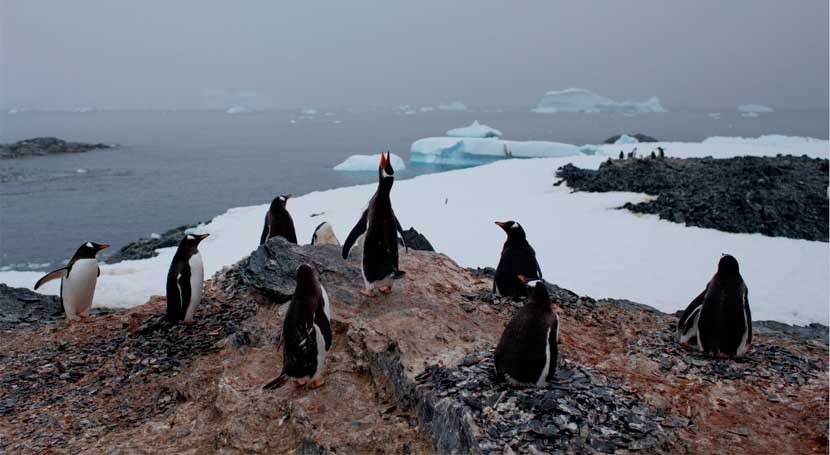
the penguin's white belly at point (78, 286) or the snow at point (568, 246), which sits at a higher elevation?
the penguin's white belly at point (78, 286)

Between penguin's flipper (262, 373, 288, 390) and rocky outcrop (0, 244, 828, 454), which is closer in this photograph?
rocky outcrop (0, 244, 828, 454)

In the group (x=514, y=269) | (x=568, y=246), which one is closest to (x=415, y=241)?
(x=514, y=269)

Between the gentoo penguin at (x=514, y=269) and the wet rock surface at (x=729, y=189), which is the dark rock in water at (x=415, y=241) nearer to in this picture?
the gentoo penguin at (x=514, y=269)

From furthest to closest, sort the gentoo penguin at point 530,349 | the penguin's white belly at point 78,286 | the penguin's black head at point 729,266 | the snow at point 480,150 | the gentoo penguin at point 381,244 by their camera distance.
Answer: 1. the snow at point 480,150
2. the penguin's white belly at point 78,286
3. the gentoo penguin at point 381,244
4. the penguin's black head at point 729,266
5. the gentoo penguin at point 530,349

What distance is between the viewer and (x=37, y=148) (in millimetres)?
50656

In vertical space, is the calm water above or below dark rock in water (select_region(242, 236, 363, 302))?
below

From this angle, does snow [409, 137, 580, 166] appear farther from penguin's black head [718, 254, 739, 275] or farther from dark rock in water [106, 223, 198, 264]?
penguin's black head [718, 254, 739, 275]

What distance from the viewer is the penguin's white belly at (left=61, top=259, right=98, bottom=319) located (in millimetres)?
6670

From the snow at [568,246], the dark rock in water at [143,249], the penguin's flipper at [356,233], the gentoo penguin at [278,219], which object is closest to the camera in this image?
the penguin's flipper at [356,233]

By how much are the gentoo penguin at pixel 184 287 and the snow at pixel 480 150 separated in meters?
34.7

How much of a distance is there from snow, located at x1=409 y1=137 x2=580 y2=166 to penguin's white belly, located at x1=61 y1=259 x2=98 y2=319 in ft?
113

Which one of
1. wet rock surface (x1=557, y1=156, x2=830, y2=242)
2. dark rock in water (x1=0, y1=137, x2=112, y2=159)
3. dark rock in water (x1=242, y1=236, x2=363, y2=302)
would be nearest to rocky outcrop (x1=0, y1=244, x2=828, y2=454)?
dark rock in water (x1=242, y1=236, x2=363, y2=302)

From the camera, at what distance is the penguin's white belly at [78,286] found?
21.9 ft

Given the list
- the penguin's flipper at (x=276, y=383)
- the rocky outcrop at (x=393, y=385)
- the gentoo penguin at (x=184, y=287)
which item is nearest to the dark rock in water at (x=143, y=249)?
the rocky outcrop at (x=393, y=385)
